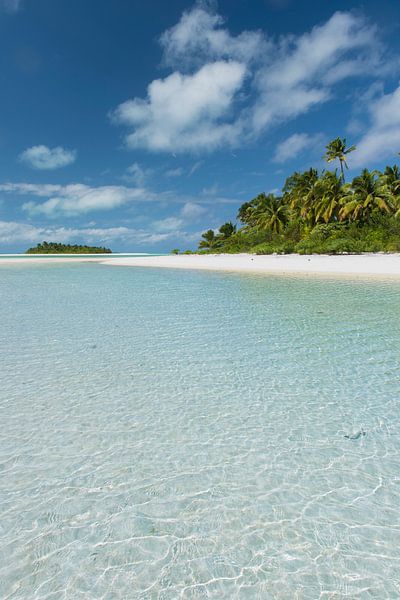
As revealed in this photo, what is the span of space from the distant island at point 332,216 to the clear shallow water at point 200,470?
25579mm

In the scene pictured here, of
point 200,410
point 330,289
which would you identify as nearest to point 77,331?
point 200,410

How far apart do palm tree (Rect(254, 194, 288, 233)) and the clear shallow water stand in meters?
37.4

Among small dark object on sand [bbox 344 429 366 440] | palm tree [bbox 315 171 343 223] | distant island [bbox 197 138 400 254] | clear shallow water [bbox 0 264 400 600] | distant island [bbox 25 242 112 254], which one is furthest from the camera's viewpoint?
distant island [bbox 25 242 112 254]

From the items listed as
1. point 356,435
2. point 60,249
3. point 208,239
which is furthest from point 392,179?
point 60,249

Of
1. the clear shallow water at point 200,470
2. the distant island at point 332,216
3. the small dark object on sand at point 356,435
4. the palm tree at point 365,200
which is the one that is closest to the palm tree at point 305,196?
the distant island at point 332,216

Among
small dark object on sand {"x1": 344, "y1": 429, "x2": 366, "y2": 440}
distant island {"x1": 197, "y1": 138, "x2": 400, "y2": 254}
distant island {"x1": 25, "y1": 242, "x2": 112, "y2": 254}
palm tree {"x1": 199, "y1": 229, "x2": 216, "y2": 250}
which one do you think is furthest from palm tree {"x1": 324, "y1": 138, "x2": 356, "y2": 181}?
distant island {"x1": 25, "y1": 242, "x2": 112, "y2": 254}

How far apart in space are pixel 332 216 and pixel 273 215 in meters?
7.91

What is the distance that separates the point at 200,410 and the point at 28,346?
3834mm

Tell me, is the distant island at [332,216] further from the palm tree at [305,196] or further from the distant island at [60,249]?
the distant island at [60,249]

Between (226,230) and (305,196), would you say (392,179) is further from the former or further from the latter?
(226,230)

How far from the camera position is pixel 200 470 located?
9.09 ft

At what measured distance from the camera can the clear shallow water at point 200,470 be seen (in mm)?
1910

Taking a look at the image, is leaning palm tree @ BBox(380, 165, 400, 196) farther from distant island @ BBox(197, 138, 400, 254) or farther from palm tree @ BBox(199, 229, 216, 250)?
palm tree @ BBox(199, 229, 216, 250)

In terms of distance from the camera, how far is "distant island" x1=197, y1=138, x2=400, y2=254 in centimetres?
2858
